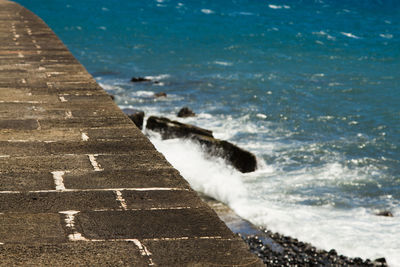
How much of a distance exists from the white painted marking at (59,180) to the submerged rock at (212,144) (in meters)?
8.61

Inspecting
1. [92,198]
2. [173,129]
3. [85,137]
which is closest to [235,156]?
[173,129]

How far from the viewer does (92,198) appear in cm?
342

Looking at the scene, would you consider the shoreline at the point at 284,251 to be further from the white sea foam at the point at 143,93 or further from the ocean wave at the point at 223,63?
the ocean wave at the point at 223,63

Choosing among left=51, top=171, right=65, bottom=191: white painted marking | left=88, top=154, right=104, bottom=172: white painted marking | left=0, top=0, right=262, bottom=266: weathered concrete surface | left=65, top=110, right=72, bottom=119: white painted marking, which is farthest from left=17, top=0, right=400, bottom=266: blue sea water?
left=51, top=171, right=65, bottom=191: white painted marking

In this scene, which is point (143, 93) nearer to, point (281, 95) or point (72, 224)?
point (281, 95)

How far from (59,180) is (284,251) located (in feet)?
17.8

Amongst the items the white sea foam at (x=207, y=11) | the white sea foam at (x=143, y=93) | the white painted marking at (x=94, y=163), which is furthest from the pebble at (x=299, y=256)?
the white sea foam at (x=207, y=11)

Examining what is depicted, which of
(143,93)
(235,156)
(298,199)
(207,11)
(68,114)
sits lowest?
(207,11)

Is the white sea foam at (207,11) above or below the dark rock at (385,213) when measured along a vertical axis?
below

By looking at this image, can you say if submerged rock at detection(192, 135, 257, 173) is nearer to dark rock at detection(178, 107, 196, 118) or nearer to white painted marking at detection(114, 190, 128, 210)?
dark rock at detection(178, 107, 196, 118)

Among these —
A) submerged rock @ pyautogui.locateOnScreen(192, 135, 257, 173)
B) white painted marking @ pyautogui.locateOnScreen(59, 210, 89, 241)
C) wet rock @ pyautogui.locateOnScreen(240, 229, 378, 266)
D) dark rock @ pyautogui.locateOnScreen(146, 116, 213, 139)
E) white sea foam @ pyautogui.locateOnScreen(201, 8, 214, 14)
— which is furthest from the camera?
white sea foam @ pyautogui.locateOnScreen(201, 8, 214, 14)

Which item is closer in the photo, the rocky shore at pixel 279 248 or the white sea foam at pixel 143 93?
the rocky shore at pixel 279 248

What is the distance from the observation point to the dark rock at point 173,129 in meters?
13.4

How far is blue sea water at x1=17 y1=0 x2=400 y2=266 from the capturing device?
1066cm
